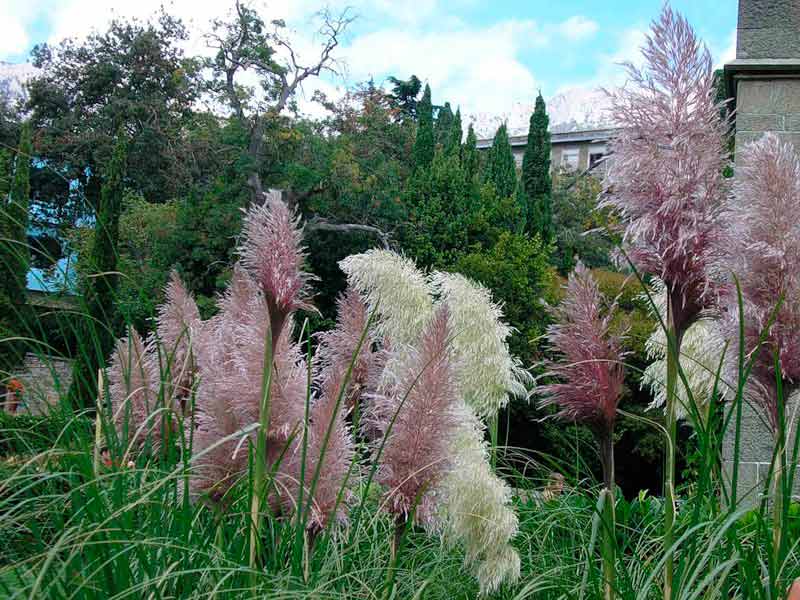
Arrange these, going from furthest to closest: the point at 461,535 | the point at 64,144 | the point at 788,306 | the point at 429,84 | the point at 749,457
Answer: the point at 429,84, the point at 64,144, the point at 749,457, the point at 461,535, the point at 788,306

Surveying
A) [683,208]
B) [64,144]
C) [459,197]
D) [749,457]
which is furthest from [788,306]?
[64,144]

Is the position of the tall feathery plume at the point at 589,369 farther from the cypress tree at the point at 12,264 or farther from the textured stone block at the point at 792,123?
the textured stone block at the point at 792,123

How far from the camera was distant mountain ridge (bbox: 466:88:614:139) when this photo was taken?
48969 mm

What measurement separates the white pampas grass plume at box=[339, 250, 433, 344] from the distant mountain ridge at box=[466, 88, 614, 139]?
23.1 meters

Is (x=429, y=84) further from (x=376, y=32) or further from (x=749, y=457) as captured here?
(x=749, y=457)

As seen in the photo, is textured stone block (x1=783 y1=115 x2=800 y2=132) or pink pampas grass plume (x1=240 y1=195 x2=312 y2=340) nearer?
pink pampas grass plume (x1=240 y1=195 x2=312 y2=340)

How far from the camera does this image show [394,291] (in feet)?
12.4

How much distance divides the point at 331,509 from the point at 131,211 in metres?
24.1

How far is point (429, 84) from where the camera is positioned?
1224 inches

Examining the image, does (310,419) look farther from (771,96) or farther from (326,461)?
(771,96)

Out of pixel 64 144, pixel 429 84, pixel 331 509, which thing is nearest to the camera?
pixel 331 509

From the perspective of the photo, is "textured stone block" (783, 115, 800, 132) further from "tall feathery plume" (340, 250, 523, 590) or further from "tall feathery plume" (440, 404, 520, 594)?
"tall feathery plume" (440, 404, 520, 594)

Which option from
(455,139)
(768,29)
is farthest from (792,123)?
(455,139)

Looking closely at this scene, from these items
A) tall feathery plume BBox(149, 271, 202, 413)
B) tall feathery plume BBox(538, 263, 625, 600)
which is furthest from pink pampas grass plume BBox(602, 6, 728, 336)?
→ tall feathery plume BBox(149, 271, 202, 413)
